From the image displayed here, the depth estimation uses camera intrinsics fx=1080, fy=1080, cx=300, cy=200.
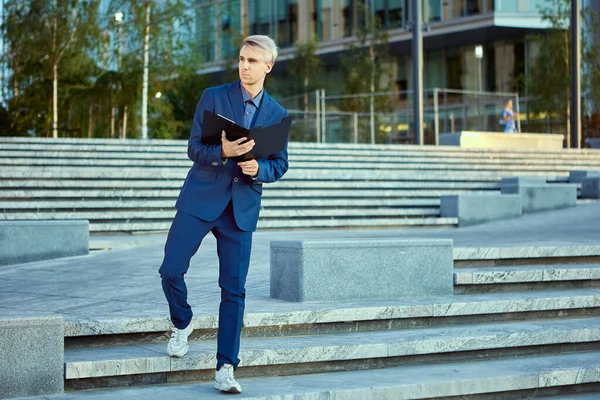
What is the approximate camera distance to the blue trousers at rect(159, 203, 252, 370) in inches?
256

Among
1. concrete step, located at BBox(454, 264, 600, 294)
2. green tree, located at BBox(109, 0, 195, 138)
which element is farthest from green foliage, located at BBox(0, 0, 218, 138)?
concrete step, located at BBox(454, 264, 600, 294)

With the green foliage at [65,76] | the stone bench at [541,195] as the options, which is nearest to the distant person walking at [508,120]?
the stone bench at [541,195]

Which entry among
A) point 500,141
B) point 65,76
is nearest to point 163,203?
point 500,141

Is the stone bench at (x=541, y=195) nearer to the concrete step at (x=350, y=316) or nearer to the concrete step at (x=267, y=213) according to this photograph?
the concrete step at (x=267, y=213)

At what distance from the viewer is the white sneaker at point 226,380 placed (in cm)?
658

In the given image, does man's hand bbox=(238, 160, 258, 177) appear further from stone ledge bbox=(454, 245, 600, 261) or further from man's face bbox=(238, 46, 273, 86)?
stone ledge bbox=(454, 245, 600, 261)

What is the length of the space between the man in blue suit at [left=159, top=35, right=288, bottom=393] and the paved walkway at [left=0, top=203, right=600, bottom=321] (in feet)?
4.08

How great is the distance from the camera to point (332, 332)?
8.28 metres

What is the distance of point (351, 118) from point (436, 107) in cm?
267

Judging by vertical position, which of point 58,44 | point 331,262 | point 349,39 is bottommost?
point 331,262

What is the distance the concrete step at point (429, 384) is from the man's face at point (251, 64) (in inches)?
76.8

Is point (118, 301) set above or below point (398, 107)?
below

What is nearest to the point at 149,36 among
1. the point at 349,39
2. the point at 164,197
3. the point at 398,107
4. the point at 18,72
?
the point at 18,72

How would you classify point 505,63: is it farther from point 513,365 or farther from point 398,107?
point 513,365
